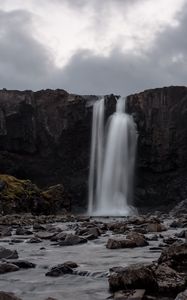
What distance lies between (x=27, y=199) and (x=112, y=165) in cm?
2633

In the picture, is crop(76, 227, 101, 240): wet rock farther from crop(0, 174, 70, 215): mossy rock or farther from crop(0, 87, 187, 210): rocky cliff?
crop(0, 87, 187, 210): rocky cliff

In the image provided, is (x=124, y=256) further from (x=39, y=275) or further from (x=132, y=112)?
(x=132, y=112)

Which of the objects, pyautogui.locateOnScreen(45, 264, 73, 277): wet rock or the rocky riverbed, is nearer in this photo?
the rocky riverbed

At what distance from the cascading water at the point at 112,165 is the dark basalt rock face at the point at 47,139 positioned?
6.52 feet

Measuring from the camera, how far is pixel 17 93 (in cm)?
9744

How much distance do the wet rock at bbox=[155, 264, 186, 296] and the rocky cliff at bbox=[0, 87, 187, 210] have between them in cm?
7947

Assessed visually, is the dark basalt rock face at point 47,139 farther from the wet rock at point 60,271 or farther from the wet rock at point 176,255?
the wet rock at point 60,271

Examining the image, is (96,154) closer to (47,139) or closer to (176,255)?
(47,139)

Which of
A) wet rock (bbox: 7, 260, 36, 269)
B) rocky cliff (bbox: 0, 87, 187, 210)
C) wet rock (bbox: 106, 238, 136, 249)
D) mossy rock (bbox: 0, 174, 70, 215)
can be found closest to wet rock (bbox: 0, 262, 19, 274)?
wet rock (bbox: 7, 260, 36, 269)

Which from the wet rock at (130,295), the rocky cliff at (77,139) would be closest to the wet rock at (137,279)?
the wet rock at (130,295)

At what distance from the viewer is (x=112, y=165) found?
90812 millimetres

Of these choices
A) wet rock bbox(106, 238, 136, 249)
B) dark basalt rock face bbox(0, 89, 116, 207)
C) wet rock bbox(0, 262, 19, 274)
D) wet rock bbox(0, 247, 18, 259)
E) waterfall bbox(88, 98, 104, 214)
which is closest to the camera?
wet rock bbox(0, 262, 19, 274)

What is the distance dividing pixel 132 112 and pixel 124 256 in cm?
7801

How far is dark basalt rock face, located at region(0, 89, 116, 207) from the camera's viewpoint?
311 feet
